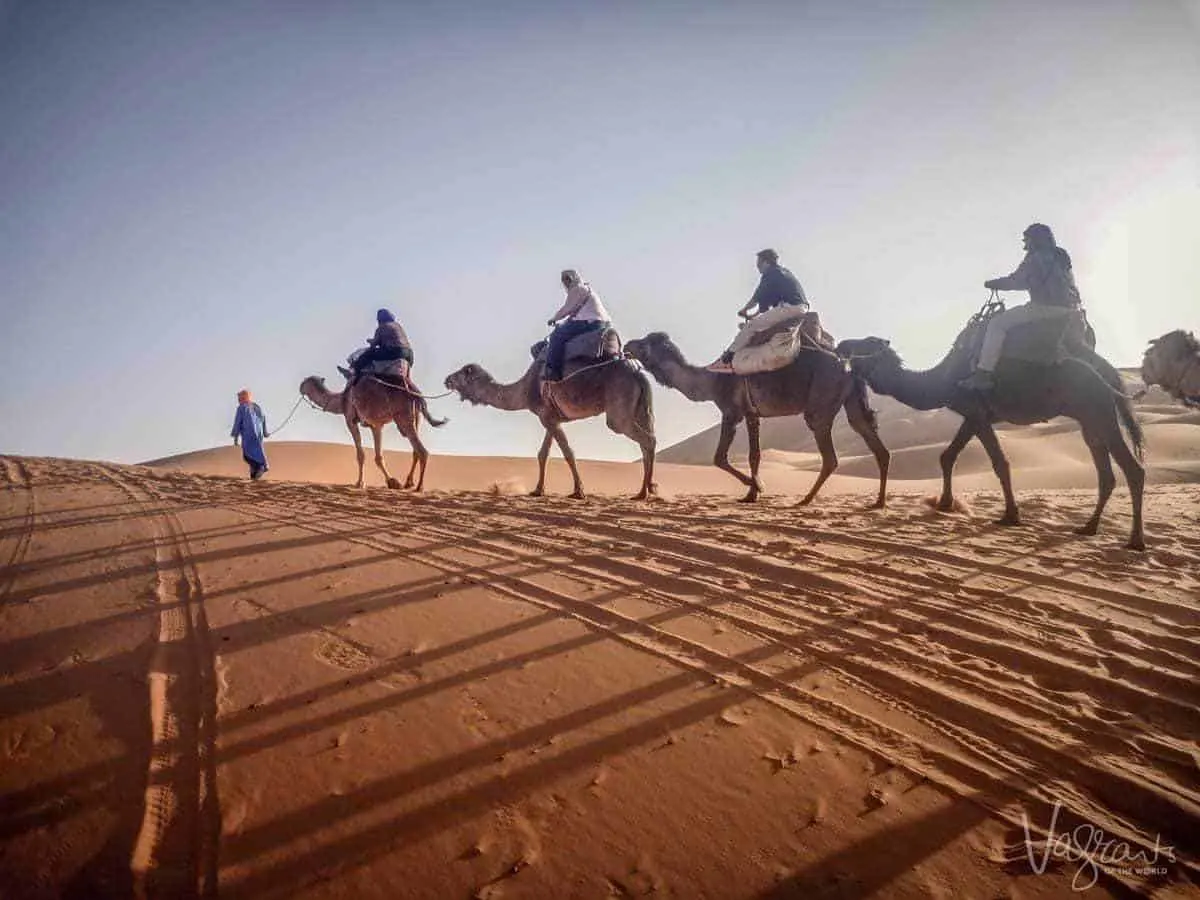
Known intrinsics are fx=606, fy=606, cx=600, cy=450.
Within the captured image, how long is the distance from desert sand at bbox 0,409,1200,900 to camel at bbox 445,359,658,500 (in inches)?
186

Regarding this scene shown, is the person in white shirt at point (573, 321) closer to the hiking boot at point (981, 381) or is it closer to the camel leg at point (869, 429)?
the camel leg at point (869, 429)

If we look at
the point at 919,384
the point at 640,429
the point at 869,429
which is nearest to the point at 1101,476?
the point at 919,384

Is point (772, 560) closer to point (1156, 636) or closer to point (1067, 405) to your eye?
point (1156, 636)

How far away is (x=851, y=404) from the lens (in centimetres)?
951

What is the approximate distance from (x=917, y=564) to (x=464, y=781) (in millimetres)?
4488

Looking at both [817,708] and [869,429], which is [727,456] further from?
[817,708]

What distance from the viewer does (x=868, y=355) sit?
902 centimetres

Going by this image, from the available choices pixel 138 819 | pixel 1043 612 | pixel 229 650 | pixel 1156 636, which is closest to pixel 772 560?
pixel 1043 612

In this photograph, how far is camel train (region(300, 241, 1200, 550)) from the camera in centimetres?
717

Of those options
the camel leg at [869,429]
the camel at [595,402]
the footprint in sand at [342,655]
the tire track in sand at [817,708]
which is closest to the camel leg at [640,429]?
the camel at [595,402]

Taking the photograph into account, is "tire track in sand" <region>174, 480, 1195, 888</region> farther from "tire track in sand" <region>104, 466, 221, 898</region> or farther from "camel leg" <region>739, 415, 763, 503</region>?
"camel leg" <region>739, 415, 763, 503</region>

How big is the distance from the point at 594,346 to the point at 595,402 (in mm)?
985

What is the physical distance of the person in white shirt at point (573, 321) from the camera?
1062 centimetres

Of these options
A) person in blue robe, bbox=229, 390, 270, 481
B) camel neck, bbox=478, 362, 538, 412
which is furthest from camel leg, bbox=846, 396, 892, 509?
person in blue robe, bbox=229, 390, 270, 481
